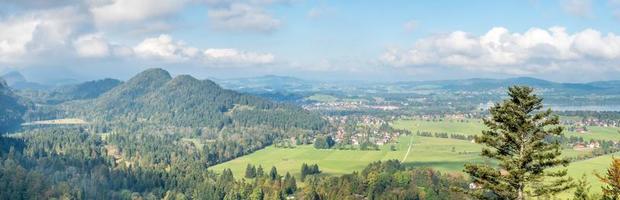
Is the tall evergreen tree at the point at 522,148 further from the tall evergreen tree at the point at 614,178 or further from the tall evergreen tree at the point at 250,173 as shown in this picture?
the tall evergreen tree at the point at 250,173

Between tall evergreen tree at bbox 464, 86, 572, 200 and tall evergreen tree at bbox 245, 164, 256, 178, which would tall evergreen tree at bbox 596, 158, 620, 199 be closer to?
tall evergreen tree at bbox 464, 86, 572, 200

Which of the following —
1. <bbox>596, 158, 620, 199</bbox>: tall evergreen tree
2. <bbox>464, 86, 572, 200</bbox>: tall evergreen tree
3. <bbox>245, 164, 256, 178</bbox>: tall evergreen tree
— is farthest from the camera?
<bbox>245, 164, 256, 178</bbox>: tall evergreen tree

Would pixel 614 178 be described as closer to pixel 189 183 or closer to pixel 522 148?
pixel 522 148

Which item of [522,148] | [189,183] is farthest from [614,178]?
[189,183]

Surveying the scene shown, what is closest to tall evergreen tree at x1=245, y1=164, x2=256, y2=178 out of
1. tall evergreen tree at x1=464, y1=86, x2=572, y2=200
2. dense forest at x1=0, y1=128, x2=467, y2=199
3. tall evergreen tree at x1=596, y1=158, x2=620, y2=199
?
dense forest at x1=0, y1=128, x2=467, y2=199

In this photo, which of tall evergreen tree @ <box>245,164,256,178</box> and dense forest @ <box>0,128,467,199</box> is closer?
dense forest @ <box>0,128,467,199</box>

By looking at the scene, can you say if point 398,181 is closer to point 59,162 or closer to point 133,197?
point 133,197

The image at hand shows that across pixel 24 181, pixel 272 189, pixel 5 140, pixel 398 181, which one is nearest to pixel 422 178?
pixel 398 181

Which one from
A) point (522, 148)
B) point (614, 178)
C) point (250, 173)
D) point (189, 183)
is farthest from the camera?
point (250, 173)
